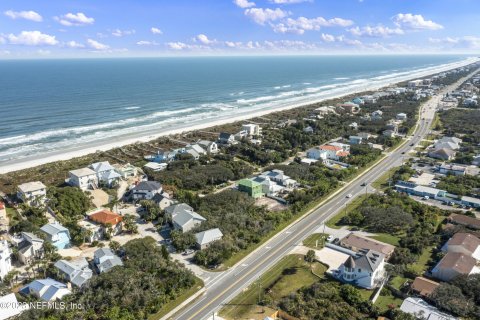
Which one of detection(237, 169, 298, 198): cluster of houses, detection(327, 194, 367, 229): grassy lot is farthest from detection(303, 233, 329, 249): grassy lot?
detection(237, 169, 298, 198): cluster of houses

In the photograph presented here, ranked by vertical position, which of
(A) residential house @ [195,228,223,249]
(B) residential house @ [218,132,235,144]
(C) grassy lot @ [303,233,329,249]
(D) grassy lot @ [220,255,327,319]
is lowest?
(D) grassy lot @ [220,255,327,319]

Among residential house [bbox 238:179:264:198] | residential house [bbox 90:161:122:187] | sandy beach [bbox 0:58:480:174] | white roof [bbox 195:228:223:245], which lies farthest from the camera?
sandy beach [bbox 0:58:480:174]

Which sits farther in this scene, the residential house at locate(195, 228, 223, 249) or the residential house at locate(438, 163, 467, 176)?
the residential house at locate(438, 163, 467, 176)

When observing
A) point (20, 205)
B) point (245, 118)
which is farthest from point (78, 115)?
point (20, 205)

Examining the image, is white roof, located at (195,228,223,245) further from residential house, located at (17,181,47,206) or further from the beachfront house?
residential house, located at (17,181,47,206)

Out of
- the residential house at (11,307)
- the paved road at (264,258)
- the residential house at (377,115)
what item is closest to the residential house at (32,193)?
the residential house at (11,307)

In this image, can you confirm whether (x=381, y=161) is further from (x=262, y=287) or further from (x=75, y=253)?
(x=75, y=253)
